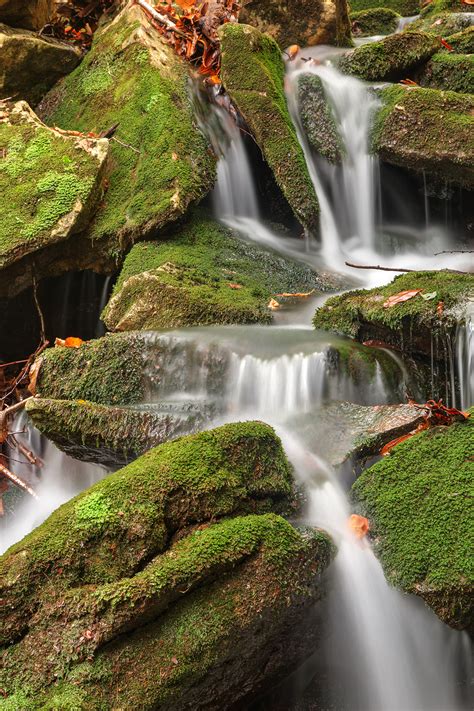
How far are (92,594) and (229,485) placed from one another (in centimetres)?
85

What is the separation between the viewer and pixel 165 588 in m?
2.96

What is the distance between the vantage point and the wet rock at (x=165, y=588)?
287 cm

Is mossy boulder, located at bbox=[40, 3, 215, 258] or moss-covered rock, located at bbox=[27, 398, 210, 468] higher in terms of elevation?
mossy boulder, located at bbox=[40, 3, 215, 258]

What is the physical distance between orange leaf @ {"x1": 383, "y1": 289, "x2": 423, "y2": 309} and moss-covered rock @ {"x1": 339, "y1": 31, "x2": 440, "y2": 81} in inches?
153

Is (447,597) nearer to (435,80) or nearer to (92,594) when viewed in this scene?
(92,594)

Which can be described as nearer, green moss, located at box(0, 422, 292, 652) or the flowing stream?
green moss, located at box(0, 422, 292, 652)

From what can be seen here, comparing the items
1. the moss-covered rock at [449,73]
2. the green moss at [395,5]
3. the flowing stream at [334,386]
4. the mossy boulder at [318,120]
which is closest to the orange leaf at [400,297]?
the flowing stream at [334,386]

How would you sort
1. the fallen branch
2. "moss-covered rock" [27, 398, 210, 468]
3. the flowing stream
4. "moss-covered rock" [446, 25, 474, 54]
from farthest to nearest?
"moss-covered rock" [446, 25, 474, 54], the fallen branch, "moss-covered rock" [27, 398, 210, 468], the flowing stream

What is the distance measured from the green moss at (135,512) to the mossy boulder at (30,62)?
6112mm

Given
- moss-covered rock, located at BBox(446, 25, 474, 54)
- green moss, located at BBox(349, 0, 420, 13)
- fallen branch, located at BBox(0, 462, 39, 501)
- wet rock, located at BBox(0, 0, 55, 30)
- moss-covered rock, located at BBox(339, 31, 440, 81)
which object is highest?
green moss, located at BBox(349, 0, 420, 13)

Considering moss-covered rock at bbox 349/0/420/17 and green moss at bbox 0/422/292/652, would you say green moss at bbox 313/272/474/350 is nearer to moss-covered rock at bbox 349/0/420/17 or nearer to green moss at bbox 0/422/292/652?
green moss at bbox 0/422/292/652

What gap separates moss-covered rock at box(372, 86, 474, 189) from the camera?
6641mm

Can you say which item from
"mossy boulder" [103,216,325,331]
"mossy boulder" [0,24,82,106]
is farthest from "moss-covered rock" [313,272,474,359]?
"mossy boulder" [0,24,82,106]

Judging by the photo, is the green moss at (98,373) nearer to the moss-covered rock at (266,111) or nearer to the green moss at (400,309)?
the green moss at (400,309)
